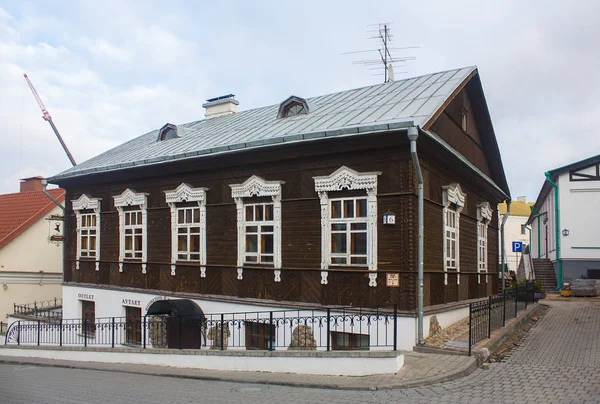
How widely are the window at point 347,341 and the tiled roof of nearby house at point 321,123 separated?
4393mm

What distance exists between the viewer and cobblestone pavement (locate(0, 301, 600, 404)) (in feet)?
28.8

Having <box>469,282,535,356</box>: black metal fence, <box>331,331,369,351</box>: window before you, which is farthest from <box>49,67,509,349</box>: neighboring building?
<box>469,282,535,356</box>: black metal fence

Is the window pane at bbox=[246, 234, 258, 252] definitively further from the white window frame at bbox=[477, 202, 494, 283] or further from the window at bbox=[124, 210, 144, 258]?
the white window frame at bbox=[477, 202, 494, 283]

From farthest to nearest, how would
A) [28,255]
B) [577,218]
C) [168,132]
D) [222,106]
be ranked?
[28,255], [577,218], [222,106], [168,132]

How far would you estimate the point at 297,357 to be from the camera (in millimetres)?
11016

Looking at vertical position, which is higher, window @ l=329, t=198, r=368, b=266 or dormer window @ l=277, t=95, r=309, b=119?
dormer window @ l=277, t=95, r=309, b=119

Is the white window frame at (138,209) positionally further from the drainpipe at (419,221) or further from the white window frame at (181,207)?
the drainpipe at (419,221)

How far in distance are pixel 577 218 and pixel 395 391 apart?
22.0m

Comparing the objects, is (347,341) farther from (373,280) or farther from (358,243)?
(358,243)

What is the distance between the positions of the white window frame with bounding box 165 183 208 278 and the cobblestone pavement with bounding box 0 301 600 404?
4.58 m

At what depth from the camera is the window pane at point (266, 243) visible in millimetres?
15273

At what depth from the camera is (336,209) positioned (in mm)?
13945

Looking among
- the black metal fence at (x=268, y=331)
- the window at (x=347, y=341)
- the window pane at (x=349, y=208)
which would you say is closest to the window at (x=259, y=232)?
the black metal fence at (x=268, y=331)

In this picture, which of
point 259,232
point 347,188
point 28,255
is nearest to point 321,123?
point 347,188
